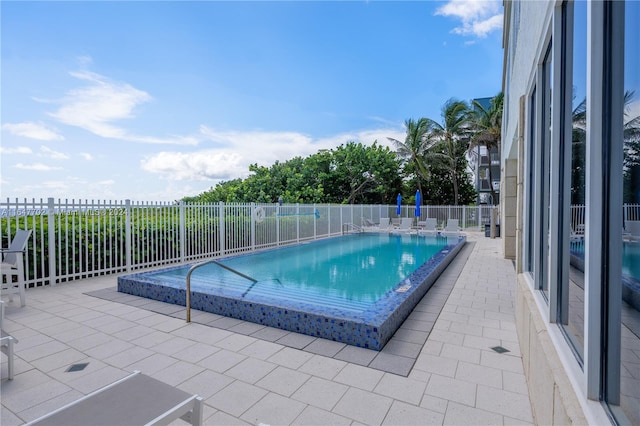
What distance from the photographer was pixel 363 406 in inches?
101

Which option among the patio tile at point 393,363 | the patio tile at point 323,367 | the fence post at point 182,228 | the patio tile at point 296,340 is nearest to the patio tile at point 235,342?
the patio tile at point 296,340

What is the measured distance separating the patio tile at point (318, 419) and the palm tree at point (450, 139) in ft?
79.1

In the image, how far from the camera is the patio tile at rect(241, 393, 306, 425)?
238cm

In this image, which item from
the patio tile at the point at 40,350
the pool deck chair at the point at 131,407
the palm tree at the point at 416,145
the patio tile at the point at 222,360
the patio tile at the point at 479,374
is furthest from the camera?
the palm tree at the point at 416,145

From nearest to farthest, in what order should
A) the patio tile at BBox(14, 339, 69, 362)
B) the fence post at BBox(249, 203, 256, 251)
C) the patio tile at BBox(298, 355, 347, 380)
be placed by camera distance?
the patio tile at BBox(298, 355, 347, 380), the patio tile at BBox(14, 339, 69, 362), the fence post at BBox(249, 203, 256, 251)

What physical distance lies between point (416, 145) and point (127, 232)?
2180 cm

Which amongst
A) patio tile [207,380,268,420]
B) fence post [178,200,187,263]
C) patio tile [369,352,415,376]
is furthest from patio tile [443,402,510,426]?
fence post [178,200,187,263]

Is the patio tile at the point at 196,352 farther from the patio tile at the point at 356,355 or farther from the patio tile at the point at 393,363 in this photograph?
the patio tile at the point at 393,363

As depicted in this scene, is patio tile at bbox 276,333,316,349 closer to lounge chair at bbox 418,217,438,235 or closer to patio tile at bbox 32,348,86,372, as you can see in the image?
patio tile at bbox 32,348,86,372

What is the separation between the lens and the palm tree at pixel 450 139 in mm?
23656

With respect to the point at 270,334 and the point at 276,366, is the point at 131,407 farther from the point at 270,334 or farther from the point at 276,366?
the point at 270,334

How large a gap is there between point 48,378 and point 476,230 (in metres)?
21.3

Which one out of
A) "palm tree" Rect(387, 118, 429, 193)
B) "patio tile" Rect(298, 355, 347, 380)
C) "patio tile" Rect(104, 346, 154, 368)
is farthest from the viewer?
"palm tree" Rect(387, 118, 429, 193)

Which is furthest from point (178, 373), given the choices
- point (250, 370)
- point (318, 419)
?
point (318, 419)
